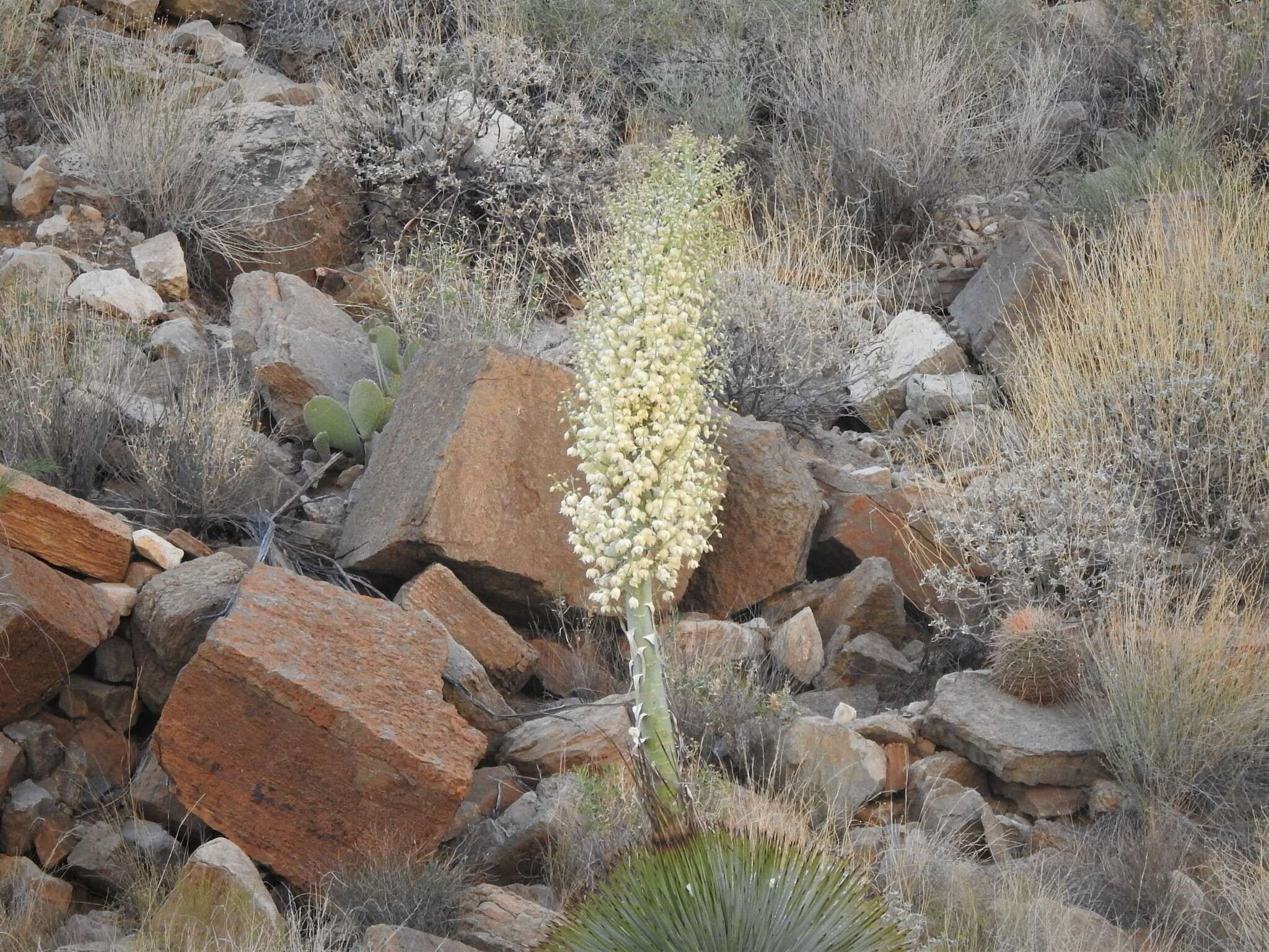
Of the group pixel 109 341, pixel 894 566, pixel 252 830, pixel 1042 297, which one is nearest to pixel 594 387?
pixel 252 830

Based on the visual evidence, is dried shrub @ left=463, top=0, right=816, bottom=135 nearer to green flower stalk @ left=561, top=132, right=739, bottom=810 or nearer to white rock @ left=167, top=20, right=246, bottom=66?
white rock @ left=167, top=20, right=246, bottom=66

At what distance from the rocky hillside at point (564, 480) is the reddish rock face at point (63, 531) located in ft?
0.04

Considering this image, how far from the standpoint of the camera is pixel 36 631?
378 centimetres

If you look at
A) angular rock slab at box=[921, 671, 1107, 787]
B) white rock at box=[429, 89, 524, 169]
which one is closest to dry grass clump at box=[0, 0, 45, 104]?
white rock at box=[429, 89, 524, 169]

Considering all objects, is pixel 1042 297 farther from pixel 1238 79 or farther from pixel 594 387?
pixel 594 387

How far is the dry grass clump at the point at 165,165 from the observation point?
24.4 ft

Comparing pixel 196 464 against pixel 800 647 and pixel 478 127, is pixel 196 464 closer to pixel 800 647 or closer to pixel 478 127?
pixel 800 647

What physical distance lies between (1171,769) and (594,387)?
236 centimetres

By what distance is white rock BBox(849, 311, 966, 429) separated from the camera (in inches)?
288

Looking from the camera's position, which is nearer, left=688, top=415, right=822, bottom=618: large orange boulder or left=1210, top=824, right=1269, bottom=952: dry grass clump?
left=1210, top=824, right=1269, bottom=952: dry grass clump

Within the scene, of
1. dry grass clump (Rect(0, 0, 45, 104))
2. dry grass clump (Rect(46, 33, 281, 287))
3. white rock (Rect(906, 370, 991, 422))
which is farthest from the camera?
dry grass clump (Rect(0, 0, 45, 104))

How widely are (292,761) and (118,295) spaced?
363 cm

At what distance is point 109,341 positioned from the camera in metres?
5.73

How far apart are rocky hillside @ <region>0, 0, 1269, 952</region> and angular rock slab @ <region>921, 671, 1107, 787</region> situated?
0.02m
